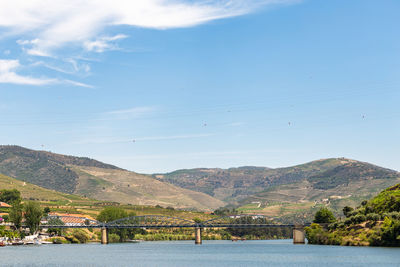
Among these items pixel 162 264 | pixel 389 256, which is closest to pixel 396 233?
pixel 389 256

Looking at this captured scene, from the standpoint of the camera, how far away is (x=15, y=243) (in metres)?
186

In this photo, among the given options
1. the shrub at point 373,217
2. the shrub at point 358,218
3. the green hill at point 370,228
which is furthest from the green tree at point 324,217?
the shrub at point 373,217

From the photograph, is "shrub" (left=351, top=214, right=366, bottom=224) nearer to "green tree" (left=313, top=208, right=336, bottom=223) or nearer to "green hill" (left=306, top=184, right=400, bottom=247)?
"green hill" (left=306, top=184, right=400, bottom=247)

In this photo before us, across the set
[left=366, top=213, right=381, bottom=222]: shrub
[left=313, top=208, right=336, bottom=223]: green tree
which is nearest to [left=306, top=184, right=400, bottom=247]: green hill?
[left=366, top=213, right=381, bottom=222]: shrub

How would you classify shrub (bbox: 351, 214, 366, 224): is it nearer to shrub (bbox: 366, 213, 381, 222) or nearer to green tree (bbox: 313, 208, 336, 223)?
shrub (bbox: 366, 213, 381, 222)

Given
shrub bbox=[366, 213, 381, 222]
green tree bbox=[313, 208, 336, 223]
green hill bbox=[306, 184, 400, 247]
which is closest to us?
green hill bbox=[306, 184, 400, 247]

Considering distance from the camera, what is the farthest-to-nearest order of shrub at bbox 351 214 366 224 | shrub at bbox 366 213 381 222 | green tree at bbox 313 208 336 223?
green tree at bbox 313 208 336 223 → shrub at bbox 351 214 366 224 → shrub at bbox 366 213 381 222

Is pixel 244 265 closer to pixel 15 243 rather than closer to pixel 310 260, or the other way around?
pixel 310 260

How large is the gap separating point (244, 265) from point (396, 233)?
46.1 m

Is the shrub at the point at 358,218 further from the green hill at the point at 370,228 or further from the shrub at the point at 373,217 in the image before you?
the shrub at the point at 373,217

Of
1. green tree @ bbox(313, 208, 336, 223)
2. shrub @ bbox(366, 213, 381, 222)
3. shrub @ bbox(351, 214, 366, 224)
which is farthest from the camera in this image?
green tree @ bbox(313, 208, 336, 223)

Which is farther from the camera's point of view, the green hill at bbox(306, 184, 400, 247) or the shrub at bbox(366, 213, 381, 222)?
the shrub at bbox(366, 213, 381, 222)

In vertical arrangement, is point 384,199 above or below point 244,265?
above

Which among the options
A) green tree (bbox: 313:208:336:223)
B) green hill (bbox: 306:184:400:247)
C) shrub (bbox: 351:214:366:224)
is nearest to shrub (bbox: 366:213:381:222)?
green hill (bbox: 306:184:400:247)
